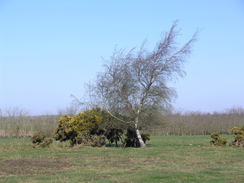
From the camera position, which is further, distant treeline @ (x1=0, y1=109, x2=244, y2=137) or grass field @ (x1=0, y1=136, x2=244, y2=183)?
distant treeline @ (x1=0, y1=109, x2=244, y2=137)

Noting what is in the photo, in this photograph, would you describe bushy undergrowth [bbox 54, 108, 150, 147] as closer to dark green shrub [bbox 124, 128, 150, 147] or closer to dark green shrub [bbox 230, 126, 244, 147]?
dark green shrub [bbox 124, 128, 150, 147]

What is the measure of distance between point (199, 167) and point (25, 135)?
46.2m

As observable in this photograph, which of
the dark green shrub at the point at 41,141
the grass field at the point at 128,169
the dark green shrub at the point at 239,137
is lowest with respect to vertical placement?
the grass field at the point at 128,169

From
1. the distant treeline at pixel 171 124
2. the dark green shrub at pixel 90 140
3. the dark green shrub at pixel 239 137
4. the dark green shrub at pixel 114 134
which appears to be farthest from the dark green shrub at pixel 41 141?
the distant treeline at pixel 171 124

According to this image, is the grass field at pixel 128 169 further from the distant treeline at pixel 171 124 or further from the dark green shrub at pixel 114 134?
the distant treeline at pixel 171 124

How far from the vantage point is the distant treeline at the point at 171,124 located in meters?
58.1

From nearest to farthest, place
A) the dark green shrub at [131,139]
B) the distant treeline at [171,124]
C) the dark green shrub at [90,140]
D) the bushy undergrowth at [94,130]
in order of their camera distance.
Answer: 1. the dark green shrub at [90,140]
2. the bushy undergrowth at [94,130]
3. the dark green shrub at [131,139]
4. the distant treeline at [171,124]

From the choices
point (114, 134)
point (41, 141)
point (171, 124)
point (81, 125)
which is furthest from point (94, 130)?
point (171, 124)

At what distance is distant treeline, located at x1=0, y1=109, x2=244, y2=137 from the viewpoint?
5806 centimetres

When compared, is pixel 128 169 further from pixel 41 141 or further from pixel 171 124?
pixel 171 124

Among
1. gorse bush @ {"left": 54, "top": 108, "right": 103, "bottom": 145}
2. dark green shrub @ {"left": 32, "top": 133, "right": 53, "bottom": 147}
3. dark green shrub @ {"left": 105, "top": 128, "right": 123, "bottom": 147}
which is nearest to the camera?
dark green shrub @ {"left": 32, "top": 133, "right": 53, "bottom": 147}

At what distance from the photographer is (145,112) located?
2656cm

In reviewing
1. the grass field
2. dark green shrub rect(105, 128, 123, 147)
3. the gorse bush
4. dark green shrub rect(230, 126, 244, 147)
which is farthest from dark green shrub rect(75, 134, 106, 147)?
dark green shrub rect(230, 126, 244, 147)

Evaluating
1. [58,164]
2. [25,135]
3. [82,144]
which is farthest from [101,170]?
[25,135]
